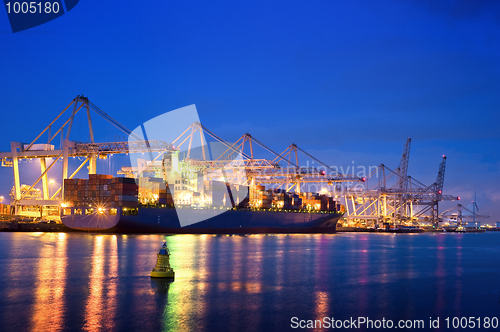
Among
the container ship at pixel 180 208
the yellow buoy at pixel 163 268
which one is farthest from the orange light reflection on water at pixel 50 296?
the container ship at pixel 180 208

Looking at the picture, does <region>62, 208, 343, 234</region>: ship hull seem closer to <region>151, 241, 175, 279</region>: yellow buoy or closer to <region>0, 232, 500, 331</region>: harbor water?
<region>0, 232, 500, 331</region>: harbor water

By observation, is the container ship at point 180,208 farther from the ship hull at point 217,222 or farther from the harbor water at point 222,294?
the harbor water at point 222,294

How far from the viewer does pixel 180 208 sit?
65.6m

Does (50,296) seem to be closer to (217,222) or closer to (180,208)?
(180,208)

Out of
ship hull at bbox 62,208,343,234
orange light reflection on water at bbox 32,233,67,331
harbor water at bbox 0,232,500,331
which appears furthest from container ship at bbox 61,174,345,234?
orange light reflection on water at bbox 32,233,67,331

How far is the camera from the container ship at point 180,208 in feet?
191

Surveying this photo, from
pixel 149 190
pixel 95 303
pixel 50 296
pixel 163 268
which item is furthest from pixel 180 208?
pixel 95 303

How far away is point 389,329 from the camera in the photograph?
12.0m

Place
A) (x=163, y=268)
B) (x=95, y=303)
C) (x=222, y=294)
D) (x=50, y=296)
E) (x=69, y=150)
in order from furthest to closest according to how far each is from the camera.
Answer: (x=69, y=150), (x=163, y=268), (x=222, y=294), (x=50, y=296), (x=95, y=303)

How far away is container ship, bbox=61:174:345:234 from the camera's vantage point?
58.3 meters

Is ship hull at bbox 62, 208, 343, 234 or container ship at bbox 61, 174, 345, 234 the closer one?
container ship at bbox 61, 174, 345, 234

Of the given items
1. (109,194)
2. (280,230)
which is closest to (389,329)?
(109,194)

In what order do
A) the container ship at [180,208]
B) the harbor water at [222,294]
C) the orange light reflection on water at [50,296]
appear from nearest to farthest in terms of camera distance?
the orange light reflection on water at [50,296]
the harbor water at [222,294]
the container ship at [180,208]

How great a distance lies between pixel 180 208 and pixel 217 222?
706 centimetres
